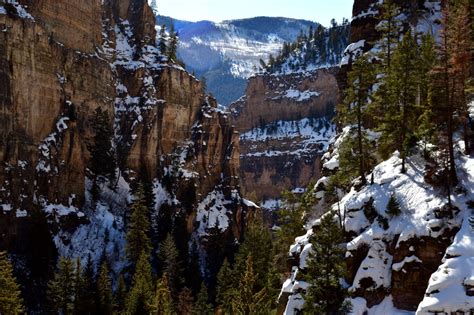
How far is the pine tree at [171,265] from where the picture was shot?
216 ft

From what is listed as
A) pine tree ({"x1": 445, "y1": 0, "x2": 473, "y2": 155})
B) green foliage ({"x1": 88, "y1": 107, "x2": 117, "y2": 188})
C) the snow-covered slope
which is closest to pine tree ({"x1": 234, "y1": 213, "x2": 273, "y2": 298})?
green foliage ({"x1": 88, "y1": 107, "x2": 117, "y2": 188})

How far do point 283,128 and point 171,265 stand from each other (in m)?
113

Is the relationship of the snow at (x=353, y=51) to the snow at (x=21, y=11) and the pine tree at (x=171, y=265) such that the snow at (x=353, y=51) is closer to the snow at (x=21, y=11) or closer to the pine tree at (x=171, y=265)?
the pine tree at (x=171, y=265)

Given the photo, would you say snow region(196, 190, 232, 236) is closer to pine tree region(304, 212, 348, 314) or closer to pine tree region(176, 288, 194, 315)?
pine tree region(176, 288, 194, 315)

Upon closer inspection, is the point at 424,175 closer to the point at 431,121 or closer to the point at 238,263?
the point at 431,121

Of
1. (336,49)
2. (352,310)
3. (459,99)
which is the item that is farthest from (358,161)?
(336,49)

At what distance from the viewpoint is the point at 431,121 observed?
37.1 meters

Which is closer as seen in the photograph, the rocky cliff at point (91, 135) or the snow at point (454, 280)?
the snow at point (454, 280)

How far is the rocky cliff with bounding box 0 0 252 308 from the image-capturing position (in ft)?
210

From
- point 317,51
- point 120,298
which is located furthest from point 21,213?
point 317,51

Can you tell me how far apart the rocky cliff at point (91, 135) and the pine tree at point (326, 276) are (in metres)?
40.4

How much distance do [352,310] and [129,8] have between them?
79081mm

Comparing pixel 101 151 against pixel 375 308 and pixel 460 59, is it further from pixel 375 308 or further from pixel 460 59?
pixel 460 59

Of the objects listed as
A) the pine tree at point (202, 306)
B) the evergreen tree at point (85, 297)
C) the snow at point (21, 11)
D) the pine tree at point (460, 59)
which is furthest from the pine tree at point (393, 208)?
the snow at point (21, 11)
